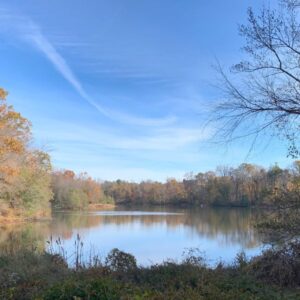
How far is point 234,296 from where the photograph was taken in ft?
17.2

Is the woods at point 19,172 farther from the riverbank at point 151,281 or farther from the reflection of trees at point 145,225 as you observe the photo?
the riverbank at point 151,281

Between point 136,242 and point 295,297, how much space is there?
17.3 meters

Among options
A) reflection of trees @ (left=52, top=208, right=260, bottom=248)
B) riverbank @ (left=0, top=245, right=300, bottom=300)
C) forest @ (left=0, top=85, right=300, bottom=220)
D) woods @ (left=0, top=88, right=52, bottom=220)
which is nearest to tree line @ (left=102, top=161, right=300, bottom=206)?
forest @ (left=0, top=85, right=300, bottom=220)

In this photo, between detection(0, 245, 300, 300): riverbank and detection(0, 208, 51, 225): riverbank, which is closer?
detection(0, 245, 300, 300): riverbank

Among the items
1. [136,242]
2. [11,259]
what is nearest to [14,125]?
[136,242]

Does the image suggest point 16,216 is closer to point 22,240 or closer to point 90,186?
point 22,240

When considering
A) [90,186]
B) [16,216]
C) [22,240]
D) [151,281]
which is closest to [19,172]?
[22,240]

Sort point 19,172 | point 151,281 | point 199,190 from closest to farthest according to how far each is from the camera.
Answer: point 151,281
point 19,172
point 199,190

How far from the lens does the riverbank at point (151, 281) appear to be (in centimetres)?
492

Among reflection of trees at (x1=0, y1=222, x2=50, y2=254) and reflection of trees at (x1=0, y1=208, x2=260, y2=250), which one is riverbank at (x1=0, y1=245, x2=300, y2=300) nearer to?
reflection of trees at (x1=0, y1=208, x2=260, y2=250)

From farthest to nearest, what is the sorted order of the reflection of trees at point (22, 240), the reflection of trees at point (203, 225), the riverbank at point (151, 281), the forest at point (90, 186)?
1. the forest at point (90, 186)
2. the reflection of trees at point (203, 225)
3. the reflection of trees at point (22, 240)
4. the riverbank at point (151, 281)

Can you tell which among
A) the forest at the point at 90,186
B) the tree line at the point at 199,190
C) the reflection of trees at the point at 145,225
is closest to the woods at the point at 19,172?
the forest at the point at 90,186

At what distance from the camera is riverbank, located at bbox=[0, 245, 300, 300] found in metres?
4.92

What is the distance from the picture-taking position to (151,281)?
665 centimetres
